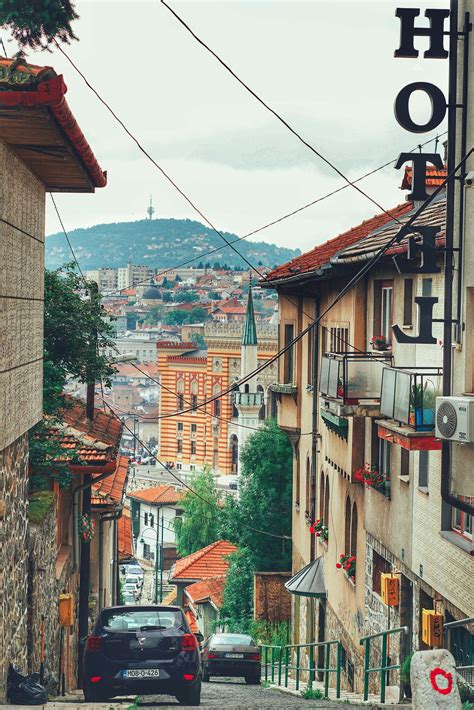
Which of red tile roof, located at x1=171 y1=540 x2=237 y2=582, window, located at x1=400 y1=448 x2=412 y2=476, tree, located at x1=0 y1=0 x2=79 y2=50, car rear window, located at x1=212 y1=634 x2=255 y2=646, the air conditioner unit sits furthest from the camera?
red tile roof, located at x1=171 y1=540 x2=237 y2=582

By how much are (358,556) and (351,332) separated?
4037 millimetres

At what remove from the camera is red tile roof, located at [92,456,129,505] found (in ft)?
84.3

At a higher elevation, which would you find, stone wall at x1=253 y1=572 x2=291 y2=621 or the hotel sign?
the hotel sign

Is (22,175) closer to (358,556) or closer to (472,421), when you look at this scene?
(472,421)

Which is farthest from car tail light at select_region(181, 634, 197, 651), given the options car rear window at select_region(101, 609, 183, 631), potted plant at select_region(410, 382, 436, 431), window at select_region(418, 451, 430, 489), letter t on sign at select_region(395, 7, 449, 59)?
letter t on sign at select_region(395, 7, 449, 59)

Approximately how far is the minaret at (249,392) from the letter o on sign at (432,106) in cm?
7262

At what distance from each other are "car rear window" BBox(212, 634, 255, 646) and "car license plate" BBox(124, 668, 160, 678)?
14527mm

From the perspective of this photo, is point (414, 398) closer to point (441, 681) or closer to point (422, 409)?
point (422, 409)

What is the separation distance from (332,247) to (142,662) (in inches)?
546

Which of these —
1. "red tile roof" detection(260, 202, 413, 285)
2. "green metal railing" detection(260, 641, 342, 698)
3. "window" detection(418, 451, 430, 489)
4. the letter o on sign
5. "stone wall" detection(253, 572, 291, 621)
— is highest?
the letter o on sign

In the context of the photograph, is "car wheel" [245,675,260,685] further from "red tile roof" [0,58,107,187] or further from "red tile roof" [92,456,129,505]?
"red tile roof" [0,58,107,187]

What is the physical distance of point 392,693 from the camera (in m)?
16.7

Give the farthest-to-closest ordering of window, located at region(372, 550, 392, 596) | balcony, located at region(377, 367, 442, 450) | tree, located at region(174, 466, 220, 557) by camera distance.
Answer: tree, located at region(174, 466, 220, 557) → window, located at region(372, 550, 392, 596) → balcony, located at region(377, 367, 442, 450)

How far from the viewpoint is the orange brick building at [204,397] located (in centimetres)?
12888
